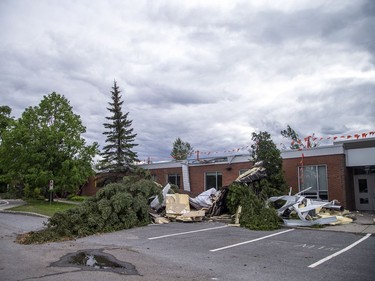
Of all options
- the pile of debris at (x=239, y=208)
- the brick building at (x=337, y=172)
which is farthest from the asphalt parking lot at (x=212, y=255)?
the brick building at (x=337, y=172)

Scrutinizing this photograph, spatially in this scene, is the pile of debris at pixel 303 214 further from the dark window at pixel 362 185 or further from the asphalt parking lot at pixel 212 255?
the dark window at pixel 362 185

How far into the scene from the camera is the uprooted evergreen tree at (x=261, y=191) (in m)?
14.0

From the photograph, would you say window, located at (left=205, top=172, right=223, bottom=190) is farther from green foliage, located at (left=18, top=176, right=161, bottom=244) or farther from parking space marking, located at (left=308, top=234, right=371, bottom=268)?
parking space marking, located at (left=308, top=234, right=371, bottom=268)

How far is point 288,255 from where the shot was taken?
8602 millimetres

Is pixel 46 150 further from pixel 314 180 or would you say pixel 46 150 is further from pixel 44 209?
pixel 314 180

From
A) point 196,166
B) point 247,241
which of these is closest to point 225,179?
point 196,166

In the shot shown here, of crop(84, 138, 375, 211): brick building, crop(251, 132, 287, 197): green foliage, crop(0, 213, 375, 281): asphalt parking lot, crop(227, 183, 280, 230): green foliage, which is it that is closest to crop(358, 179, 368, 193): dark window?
crop(84, 138, 375, 211): brick building

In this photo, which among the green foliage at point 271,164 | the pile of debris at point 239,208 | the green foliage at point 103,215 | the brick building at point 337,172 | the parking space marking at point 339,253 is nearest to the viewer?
the parking space marking at point 339,253

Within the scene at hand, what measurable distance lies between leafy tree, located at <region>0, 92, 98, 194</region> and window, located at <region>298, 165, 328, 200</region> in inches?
629

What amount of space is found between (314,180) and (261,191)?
4.61m

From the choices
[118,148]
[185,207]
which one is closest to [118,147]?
[118,148]

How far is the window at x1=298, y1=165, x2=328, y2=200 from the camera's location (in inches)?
800

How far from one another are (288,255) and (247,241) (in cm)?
226

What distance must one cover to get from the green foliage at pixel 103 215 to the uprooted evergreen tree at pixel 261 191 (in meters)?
4.30
